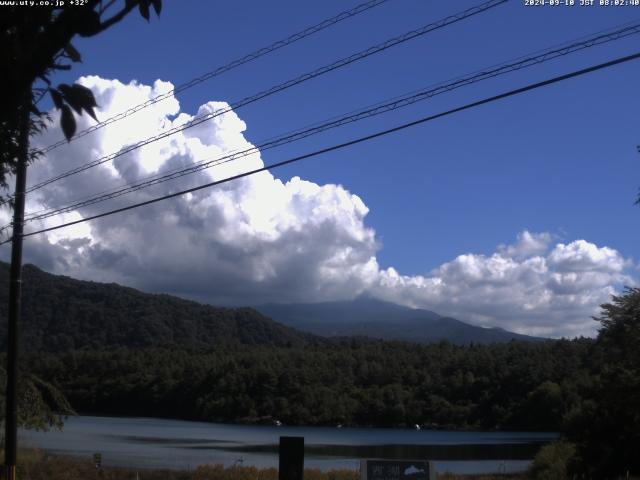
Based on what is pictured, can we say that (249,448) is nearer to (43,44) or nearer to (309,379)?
(309,379)

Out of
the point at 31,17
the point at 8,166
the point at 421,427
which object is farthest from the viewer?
the point at 421,427

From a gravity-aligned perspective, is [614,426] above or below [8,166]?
below

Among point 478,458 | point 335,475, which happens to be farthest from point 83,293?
point 335,475

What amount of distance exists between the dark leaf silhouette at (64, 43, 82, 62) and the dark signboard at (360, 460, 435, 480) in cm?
901

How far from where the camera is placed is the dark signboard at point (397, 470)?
41.9ft

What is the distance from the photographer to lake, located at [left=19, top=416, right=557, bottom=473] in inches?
1662

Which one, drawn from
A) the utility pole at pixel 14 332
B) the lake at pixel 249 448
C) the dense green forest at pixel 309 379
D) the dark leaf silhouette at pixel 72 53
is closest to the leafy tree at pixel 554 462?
the lake at pixel 249 448

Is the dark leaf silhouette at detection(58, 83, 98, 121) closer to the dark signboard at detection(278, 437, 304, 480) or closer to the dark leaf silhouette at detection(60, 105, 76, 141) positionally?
the dark leaf silhouette at detection(60, 105, 76, 141)

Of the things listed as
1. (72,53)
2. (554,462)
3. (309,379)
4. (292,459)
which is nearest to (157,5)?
(72,53)

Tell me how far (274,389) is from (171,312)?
77.6m

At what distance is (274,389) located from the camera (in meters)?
96.8

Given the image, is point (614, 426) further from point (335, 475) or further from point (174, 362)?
point (174, 362)

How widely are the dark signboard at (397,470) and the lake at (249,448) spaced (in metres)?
22.0

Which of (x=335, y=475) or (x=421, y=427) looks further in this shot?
(x=421, y=427)
